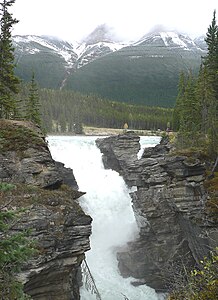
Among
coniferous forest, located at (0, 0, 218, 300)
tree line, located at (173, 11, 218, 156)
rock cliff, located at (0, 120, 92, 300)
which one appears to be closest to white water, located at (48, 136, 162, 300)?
coniferous forest, located at (0, 0, 218, 300)

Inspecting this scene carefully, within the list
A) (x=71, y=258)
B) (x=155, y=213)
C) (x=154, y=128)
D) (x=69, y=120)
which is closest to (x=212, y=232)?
(x=155, y=213)

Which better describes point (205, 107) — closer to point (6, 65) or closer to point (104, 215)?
point (104, 215)

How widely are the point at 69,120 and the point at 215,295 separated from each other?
10114cm

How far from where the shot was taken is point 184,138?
3875cm

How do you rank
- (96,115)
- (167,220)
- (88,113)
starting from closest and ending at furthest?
(167,220), (88,113), (96,115)

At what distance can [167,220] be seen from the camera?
26906mm

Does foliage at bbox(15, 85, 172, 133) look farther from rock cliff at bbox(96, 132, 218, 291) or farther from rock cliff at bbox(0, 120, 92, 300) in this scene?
rock cliff at bbox(0, 120, 92, 300)

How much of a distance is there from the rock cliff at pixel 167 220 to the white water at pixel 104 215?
1412 millimetres

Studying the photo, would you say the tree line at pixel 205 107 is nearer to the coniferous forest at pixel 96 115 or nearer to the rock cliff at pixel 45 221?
the coniferous forest at pixel 96 115

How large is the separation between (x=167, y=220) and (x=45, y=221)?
1335 centimetres

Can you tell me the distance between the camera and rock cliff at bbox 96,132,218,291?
80.6 ft

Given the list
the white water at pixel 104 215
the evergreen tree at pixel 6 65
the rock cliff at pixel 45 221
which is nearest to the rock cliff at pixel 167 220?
the white water at pixel 104 215

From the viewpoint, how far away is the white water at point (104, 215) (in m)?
25.8

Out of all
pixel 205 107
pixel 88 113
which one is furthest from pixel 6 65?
pixel 88 113
